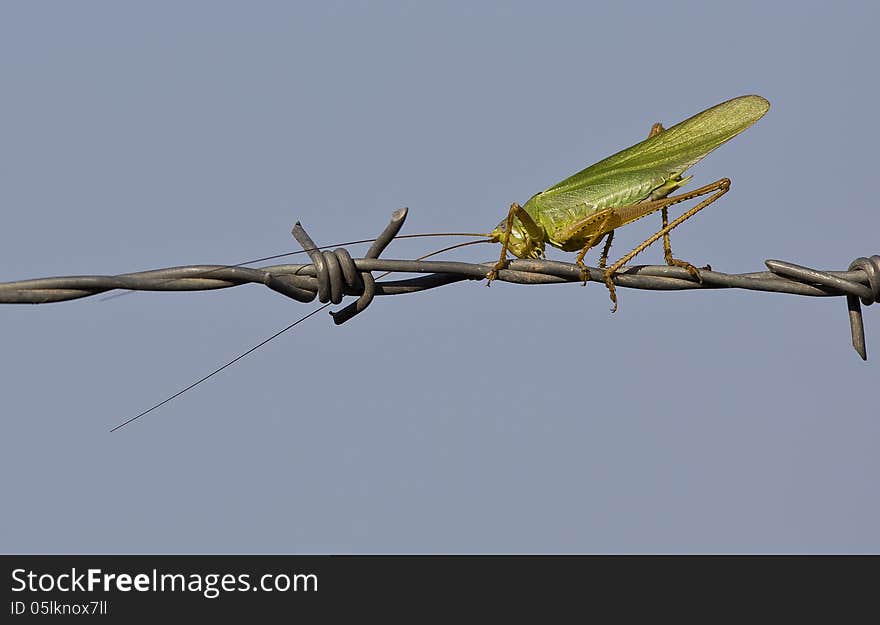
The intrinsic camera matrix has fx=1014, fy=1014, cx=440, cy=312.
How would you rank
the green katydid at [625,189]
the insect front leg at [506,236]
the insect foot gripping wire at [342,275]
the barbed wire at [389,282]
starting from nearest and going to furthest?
the barbed wire at [389,282], the insect foot gripping wire at [342,275], the insect front leg at [506,236], the green katydid at [625,189]

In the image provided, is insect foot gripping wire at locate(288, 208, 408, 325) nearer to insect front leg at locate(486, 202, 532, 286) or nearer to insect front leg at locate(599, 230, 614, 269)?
insect front leg at locate(486, 202, 532, 286)

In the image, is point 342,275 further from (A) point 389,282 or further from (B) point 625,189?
(B) point 625,189

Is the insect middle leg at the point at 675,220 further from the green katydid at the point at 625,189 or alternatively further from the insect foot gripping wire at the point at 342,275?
the insect foot gripping wire at the point at 342,275

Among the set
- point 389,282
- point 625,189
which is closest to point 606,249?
point 625,189

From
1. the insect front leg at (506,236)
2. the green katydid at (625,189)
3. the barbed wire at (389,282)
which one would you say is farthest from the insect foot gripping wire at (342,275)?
the green katydid at (625,189)

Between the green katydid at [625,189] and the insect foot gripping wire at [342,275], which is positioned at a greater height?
Result: the green katydid at [625,189]

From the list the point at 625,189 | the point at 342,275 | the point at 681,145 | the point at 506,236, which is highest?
the point at 681,145
